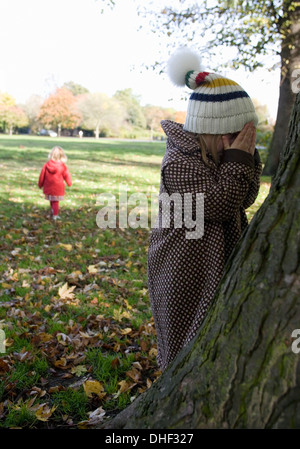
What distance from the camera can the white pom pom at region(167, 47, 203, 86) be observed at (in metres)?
2.23

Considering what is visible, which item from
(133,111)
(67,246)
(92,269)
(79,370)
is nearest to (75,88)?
(133,111)

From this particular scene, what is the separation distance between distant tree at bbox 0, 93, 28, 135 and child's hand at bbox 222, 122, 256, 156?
62653 millimetres

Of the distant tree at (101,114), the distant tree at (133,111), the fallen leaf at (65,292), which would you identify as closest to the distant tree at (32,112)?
the distant tree at (101,114)

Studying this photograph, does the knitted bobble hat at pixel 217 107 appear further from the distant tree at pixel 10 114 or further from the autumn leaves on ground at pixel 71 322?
the distant tree at pixel 10 114

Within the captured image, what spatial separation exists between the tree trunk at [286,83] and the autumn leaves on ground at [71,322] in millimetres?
7122

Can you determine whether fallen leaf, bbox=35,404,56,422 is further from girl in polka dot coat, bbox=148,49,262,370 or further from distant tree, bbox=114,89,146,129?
distant tree, bbox=114,89,146,129

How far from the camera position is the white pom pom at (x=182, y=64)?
2.23 meters

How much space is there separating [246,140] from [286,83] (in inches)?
503

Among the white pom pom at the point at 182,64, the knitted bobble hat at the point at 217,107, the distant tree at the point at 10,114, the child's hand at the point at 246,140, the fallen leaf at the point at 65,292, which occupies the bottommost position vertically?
the fallen leaf at the point at 65,292

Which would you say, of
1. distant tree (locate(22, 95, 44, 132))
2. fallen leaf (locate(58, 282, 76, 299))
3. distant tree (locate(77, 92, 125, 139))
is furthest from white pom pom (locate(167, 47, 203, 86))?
distant tree (locate(22, 95, 44, 132))

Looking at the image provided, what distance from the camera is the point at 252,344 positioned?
1.30 metres

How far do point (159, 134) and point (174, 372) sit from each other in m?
60.2

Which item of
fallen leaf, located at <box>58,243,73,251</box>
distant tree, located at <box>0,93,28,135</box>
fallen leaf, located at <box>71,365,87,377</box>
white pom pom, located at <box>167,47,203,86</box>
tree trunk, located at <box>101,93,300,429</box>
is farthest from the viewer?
distant tree, located at <box>0,93,28,135</box>

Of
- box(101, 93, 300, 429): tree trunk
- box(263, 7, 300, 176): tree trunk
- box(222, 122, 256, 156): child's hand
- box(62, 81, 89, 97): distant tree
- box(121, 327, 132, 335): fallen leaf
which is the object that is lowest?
box(121, 327, 132, 335): fallen leaf
